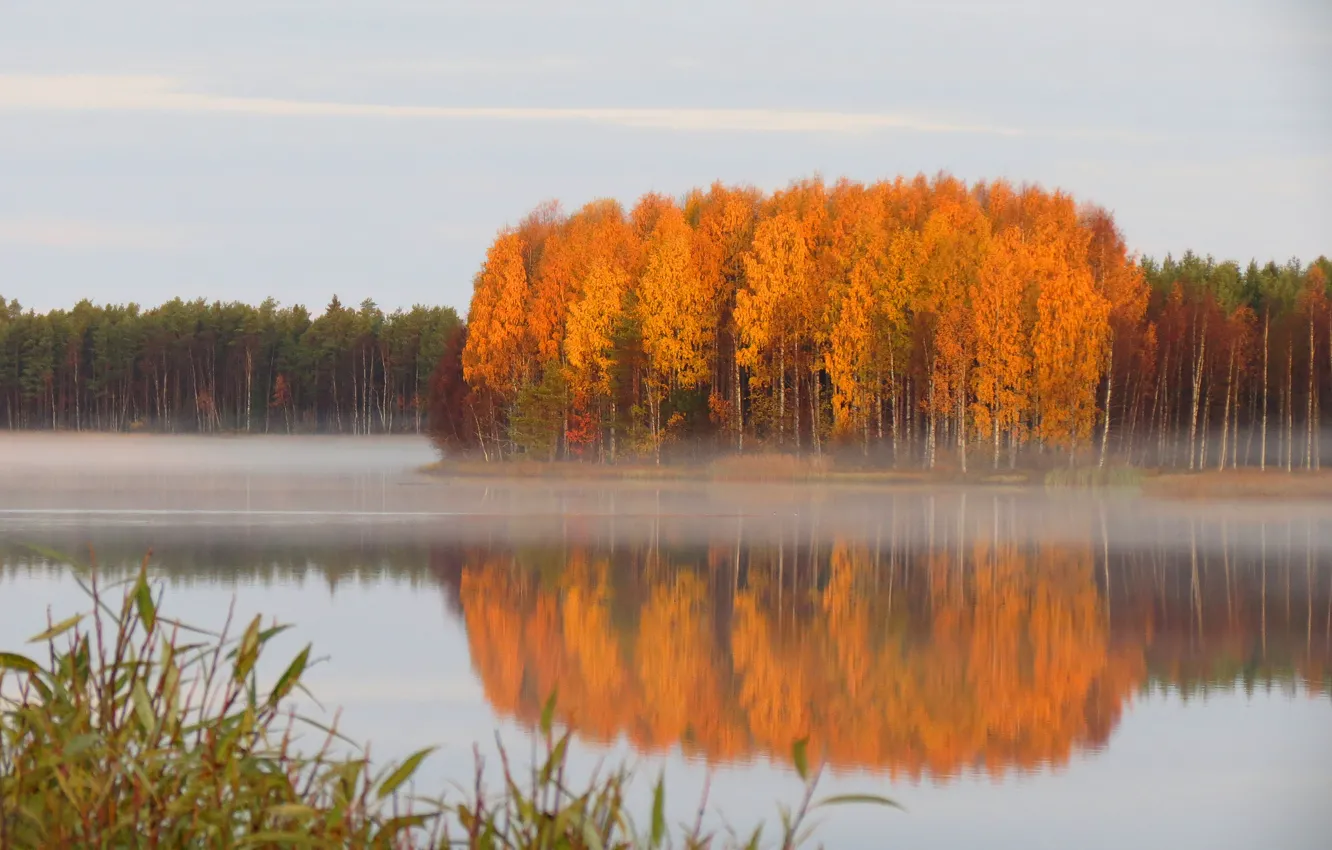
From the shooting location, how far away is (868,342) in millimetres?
58812

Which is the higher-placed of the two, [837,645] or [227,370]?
[227,370]

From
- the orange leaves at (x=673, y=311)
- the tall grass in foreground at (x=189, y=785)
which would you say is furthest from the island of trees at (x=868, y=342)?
the tall grass in foreground at (x=189, y=785)

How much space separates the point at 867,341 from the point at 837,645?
140 ft

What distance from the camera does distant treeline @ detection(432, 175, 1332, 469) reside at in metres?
58.2

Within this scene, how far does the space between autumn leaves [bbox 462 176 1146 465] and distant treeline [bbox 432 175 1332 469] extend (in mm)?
100

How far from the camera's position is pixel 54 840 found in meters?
5.46

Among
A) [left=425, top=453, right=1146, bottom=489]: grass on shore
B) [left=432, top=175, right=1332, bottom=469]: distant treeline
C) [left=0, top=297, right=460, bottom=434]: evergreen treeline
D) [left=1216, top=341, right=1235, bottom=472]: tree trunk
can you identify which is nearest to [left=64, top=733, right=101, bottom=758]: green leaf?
[left=425, top=453, right=1146, bottom=489]: grass on shore

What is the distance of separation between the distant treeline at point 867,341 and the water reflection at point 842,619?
24.1 meters

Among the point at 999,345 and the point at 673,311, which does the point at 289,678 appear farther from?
the point at 673,311

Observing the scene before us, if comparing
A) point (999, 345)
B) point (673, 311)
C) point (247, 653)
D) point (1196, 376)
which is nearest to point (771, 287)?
point (673, 311)

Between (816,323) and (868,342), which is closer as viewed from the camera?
(868,342)

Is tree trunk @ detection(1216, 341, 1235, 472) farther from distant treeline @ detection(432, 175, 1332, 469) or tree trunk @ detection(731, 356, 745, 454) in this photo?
tree trunk @ detection(731, 356, 745, 454)

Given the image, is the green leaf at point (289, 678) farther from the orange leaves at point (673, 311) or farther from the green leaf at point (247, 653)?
the orange leaves at point (673, 311)

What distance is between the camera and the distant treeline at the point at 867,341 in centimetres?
5825
